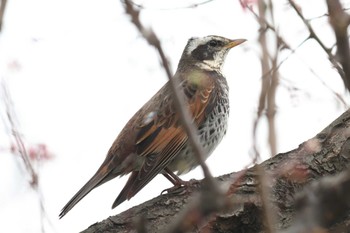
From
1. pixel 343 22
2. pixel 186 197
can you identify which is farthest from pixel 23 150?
pixel 343 22

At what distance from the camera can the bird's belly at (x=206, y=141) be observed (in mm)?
7359

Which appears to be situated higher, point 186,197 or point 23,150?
point 23,150

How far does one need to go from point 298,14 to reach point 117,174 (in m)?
3.00

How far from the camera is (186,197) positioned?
5.90 meters

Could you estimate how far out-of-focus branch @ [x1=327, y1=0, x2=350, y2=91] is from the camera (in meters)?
1.95

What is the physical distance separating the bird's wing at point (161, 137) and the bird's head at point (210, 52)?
1.32 m

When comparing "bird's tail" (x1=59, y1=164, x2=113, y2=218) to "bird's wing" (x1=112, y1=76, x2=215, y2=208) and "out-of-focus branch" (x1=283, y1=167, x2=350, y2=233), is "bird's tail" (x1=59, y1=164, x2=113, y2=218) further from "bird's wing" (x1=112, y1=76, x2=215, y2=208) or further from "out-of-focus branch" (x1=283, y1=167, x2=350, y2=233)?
"out-of-focus branch" (x1=283, y1=167, x2=350, y2=233)

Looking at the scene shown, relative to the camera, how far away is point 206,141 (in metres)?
7.45

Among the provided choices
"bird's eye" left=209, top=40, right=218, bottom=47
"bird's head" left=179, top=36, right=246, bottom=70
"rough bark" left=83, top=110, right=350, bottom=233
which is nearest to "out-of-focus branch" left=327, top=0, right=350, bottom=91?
"rough bark" left=83, top=110, right=350, bottom=233

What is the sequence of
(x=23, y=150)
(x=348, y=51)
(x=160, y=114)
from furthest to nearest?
(x=160, y=114) → (x=23, y=150) → (x=348, y=51)

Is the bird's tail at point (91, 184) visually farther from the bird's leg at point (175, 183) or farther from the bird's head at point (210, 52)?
the bird's head at point (210, 52)

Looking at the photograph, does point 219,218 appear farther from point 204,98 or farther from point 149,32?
point 149,32

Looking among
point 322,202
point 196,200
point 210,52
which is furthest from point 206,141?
point 322,202

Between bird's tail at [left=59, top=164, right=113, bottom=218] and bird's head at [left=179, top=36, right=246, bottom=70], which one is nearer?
bird's tail at [left=59, top=164, right=113, bottom=218]
